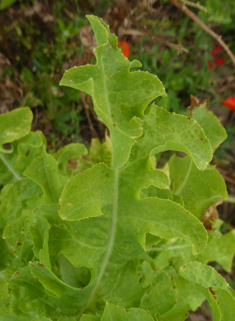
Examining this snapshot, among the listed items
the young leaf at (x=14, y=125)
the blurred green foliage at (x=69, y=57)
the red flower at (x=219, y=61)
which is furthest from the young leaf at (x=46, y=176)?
the red flower at (x=219, y=61)

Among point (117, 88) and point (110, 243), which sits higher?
point (117, 88)

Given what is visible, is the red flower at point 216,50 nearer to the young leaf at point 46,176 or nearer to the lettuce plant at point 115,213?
the lettuce plant at point 115,213

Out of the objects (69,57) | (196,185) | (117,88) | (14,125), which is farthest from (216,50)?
(117,88)

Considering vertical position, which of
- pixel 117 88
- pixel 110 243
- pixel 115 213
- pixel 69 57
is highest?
pixel 117 88

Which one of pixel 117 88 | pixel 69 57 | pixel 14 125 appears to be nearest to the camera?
pixel 117 88

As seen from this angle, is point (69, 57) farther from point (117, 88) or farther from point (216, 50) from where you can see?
point (117, 88)

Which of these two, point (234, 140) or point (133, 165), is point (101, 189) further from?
point (234, 140)

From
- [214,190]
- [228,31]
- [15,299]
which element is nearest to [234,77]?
[228,31]

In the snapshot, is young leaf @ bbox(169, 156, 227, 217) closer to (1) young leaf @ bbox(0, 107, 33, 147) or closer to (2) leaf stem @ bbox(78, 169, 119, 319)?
(2) leaf stem @ bbox(78, 169, 119, 319)

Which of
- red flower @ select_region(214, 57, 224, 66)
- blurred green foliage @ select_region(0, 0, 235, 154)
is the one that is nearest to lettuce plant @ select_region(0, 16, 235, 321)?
blurred green foliage @ select_region(0, 0, 235, 154)
